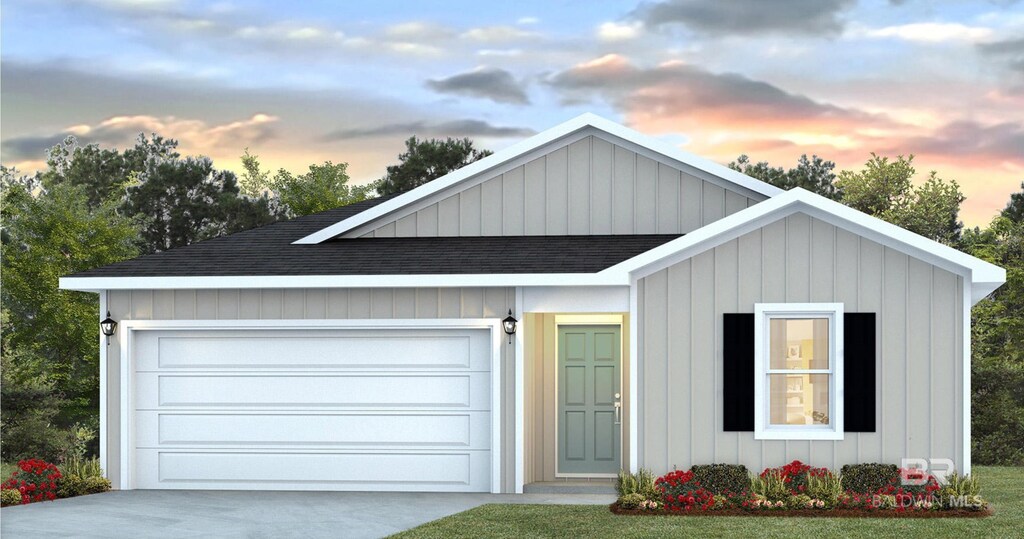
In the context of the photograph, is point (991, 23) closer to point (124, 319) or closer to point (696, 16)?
point (696, 16)

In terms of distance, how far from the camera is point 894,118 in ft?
103

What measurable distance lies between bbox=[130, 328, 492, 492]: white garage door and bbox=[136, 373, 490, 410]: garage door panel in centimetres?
1

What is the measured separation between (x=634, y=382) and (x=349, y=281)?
345 centimetres

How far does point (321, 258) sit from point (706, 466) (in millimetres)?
5354

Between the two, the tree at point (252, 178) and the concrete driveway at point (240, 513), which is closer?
the concrete driveway at point (240, 513)

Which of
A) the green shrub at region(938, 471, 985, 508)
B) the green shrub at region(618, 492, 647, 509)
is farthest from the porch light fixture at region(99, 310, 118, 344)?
the green shrub at region(938, 471, 985, 508)

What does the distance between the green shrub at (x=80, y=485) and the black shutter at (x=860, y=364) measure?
344 inches

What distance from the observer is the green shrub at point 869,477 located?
12.0m

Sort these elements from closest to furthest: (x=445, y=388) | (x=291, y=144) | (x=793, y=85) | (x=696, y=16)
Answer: (x=445, y=388)
(x=696, y=16)
(x=793, y=85)
(x=291, y=144)


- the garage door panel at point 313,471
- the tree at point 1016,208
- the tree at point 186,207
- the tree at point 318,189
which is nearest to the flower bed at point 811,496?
the garage door panel at point 313,471

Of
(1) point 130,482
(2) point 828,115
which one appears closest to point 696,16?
(2) point 828,115

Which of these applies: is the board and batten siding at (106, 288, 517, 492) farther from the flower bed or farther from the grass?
the flower bed

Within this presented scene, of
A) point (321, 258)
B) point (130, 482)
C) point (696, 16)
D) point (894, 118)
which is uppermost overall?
point (696, 16)

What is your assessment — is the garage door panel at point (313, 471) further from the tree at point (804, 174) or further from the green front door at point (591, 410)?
the tree at point (804, 174)
